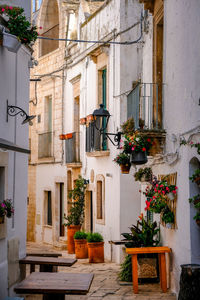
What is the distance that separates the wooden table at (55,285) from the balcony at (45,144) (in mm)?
13251

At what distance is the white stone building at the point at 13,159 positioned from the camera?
8.51m

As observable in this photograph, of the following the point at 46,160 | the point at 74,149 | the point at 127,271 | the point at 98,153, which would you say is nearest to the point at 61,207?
the point at 46,160

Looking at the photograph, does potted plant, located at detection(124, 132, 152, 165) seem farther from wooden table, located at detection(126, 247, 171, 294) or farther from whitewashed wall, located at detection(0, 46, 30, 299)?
whitewashed wall, located at detection(0, 46, 30, 299)

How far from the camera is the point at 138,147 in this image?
10.4m

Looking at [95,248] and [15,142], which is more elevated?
[15,142]

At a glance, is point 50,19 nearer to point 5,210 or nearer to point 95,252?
point 95,252

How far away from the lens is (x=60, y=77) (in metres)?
20.6

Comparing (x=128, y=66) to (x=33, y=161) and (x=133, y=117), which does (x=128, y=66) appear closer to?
(x=133, y=117)

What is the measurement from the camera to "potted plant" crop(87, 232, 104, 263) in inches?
577

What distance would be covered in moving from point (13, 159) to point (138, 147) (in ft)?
8.01

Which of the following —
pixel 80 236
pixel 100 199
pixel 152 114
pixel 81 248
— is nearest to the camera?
pixel 152 114

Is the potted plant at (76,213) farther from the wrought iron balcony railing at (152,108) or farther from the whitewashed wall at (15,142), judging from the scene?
the whitewashed wall at (15,142)

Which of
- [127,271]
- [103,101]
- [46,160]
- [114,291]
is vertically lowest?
[114,291]

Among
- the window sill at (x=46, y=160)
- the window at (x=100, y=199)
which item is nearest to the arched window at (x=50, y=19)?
the window sill at (x=46, y=160)
